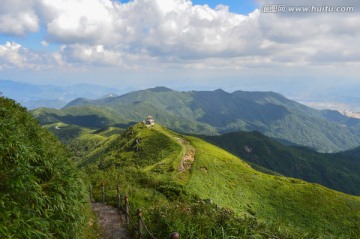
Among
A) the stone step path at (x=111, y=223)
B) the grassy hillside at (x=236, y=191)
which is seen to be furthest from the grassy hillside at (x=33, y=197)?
the grassy hillside at (x=236, y=191)

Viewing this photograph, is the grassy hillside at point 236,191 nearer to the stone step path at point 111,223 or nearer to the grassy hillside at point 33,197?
the stone step path at point 111,223

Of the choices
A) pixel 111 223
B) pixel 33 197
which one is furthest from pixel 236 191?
pixel 33 197

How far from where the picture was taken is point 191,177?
272 feet

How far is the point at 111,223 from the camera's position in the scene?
24.1 metres

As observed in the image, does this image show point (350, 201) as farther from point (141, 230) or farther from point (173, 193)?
point (141, 230)

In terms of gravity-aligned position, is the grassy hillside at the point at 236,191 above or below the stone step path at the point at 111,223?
below

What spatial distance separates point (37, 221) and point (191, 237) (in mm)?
7146

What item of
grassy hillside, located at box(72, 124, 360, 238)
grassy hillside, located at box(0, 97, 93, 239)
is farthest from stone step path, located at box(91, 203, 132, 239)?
grassy hillside, located at box(0, 97, 93, 239)

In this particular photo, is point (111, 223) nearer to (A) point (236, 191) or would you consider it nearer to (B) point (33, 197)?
(B) point (33, 197)

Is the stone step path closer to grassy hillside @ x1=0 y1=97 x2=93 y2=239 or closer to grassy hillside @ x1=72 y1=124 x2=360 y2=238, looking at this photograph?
grassy hillside @ x1=72 y1=124 x2=360 y2=238

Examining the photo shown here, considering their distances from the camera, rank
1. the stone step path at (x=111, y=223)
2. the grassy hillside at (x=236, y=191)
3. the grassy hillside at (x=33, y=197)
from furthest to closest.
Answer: the grassy hillside at (x=236, y=191) < the stone step path at (x=111, y=223) < the grassy hillside at (x=33, y=197)

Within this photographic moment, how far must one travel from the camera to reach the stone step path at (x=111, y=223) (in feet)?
68.1

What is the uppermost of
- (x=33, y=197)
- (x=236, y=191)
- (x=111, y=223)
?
(x=33, y=197)

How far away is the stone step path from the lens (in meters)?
20.8
